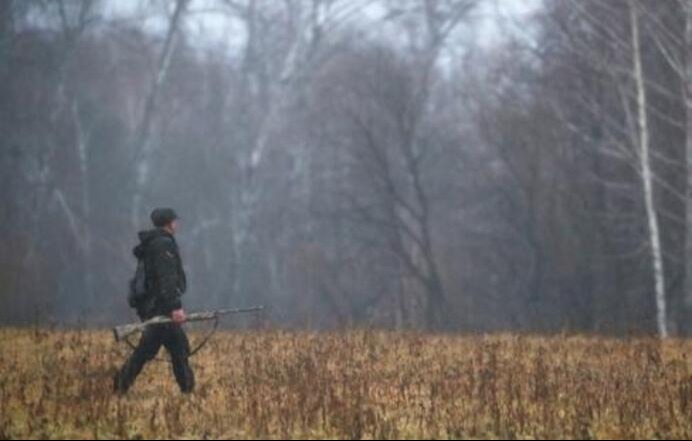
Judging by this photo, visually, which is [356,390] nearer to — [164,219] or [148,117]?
[164,219]

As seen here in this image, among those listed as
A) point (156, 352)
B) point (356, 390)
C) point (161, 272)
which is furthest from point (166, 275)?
point (356, 390)

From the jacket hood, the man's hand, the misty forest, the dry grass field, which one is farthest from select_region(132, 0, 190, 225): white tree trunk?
the man's hand

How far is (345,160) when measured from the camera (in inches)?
1515

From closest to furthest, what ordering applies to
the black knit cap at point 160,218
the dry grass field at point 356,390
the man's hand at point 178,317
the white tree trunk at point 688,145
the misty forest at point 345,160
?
the dry grass field at point 356,390 → the man's hand at point 178,317 → the black knit cap at point 160,218 → the white tree trunk at point 688,145 → the misty forest at point 345,160

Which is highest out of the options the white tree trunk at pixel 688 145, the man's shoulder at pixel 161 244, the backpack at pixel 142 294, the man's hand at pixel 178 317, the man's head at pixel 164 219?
the white tree trunk at pixel 688 145

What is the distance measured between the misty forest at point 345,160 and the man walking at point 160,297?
51.3 feet

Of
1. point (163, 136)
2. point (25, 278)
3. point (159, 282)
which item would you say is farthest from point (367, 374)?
point (163, 136)

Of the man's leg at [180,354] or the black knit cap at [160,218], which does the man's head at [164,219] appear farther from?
the man's leg at [180,354]

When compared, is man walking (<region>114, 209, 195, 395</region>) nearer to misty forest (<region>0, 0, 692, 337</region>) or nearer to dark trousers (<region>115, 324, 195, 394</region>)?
dark trousers (<region>115, 324, 195, 394</region>)

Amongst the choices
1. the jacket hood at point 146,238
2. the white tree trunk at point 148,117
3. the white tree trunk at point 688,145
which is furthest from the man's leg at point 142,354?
the white tree trunk at point 148,117

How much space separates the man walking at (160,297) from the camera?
9258 millimetres

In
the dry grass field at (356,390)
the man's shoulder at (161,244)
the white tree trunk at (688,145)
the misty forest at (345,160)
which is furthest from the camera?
the misty forest at (345,160)

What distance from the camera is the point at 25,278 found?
2786 centimetres

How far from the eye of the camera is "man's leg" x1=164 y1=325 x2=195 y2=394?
30.8ft
